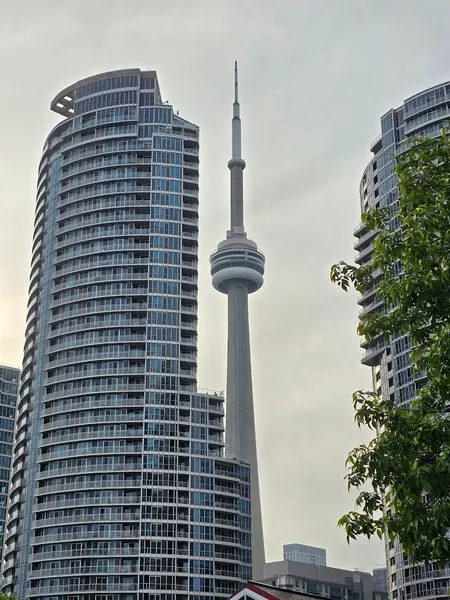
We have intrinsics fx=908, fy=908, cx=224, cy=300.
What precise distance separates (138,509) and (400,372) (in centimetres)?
4873

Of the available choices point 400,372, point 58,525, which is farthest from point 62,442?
point 400,372

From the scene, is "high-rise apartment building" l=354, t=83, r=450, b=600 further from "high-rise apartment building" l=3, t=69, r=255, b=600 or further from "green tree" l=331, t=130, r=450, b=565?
"green tree" l=331, t=130, r=450, b=565

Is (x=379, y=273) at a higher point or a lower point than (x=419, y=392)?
higher

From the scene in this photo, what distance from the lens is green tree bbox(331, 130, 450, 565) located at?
23562mm

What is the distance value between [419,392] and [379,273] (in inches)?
4667

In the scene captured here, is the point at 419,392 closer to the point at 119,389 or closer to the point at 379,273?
the point at 379,273

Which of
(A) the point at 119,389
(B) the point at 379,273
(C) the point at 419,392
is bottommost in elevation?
(C) the point at 419,392

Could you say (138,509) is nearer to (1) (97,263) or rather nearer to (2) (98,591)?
(2) (98,591)

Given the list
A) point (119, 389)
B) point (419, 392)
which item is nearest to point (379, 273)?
point (119, 389)

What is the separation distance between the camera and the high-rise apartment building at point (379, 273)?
135000mm

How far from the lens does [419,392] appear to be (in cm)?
2564

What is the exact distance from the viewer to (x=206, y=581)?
490 feet

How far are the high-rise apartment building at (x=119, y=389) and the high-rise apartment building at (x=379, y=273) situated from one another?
2971cm

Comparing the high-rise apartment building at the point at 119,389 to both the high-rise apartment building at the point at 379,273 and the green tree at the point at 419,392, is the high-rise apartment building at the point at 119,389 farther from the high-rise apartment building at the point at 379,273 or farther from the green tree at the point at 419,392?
the green tree at the point at 419,392
